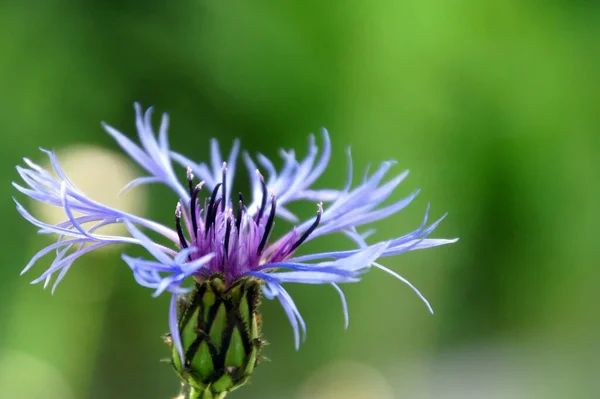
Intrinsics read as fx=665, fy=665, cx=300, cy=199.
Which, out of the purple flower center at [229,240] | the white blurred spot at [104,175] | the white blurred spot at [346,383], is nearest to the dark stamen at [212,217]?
the purple flower center at [229,240]

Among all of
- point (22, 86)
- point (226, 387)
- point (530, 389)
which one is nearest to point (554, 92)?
point (530, 389)

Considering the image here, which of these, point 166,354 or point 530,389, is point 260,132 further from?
point 530,389

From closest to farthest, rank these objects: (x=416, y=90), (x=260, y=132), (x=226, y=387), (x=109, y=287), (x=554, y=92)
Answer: (x=226, y=387) → (x=109, y=287) → (x=260, y=132) → (x=416, y=90) → (x=554, y=92)

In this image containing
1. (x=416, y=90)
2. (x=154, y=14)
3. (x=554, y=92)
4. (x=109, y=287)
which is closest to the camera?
(x=109, y=287)

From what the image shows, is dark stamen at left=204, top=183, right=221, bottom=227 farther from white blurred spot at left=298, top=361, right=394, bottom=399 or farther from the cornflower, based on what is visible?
white blurred spot at left=298, top=361, right=394, bottom=399

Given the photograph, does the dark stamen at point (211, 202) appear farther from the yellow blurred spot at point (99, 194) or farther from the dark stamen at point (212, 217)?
the yellow blurred spot at point (99, 194)

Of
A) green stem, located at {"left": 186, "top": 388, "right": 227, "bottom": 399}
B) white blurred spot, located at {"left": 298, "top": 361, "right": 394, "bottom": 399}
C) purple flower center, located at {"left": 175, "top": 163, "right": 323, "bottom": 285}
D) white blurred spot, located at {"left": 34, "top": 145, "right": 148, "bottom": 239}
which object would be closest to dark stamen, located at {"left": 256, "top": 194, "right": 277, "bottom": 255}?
purple flower center, located at {"left": 175, "top": 163, "right": 323, "bottom": 285}
